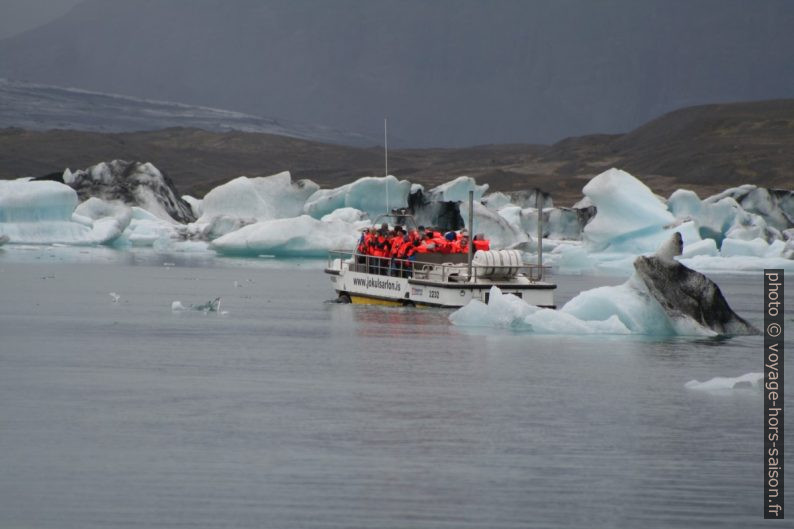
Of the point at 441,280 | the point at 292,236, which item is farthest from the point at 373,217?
the point at 441,280

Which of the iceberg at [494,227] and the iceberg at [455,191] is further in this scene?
the iceberg at [455,191]

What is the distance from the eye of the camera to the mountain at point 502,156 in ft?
317

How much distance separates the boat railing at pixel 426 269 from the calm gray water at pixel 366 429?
309 cm

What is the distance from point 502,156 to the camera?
142 meters

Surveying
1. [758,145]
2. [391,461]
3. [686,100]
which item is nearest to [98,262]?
[391,461]

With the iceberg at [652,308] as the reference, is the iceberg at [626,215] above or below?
above

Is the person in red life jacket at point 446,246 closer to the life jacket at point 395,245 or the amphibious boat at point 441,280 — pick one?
the amphibious boat at point 441,280

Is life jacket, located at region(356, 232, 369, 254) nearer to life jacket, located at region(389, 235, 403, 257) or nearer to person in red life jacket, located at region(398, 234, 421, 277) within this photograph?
life jacket, located at region(389, 235, 403, 257)

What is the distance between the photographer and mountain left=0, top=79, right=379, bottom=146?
158 m

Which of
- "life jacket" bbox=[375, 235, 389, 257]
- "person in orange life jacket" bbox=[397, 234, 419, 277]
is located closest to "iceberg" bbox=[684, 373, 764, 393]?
"person in orange life jacket" bbox=[397, 234, 419, 277]

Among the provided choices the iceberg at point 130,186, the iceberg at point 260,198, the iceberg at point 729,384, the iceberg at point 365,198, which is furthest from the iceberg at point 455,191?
the iceberg at point 729,384

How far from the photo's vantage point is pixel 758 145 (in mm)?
103375

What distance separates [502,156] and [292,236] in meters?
99.9

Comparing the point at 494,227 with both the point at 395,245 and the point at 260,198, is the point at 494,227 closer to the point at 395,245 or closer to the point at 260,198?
the point at 260,198
